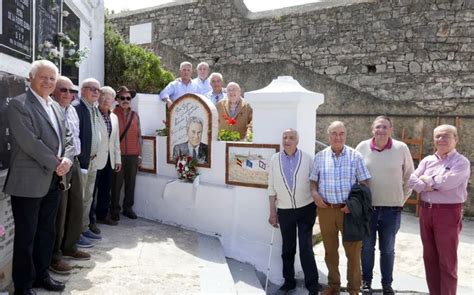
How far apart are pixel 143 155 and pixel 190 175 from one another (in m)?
0.93

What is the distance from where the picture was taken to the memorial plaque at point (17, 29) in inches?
125

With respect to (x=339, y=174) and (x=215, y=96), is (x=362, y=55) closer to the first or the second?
(x=215, y=96)

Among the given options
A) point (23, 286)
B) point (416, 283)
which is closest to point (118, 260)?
point (23, 286)

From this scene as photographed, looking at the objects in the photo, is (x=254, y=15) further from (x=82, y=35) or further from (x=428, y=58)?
(x=82, y=35)

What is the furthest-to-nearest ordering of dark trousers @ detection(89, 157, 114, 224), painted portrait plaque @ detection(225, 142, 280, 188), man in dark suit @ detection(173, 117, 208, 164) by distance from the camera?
man in dark suit @ detection(173, 117, 208, 164) < dark trousers @ detection(89, 157, 114, 224) < painted portrait plaque @ detection(225, 142, 280, 188)

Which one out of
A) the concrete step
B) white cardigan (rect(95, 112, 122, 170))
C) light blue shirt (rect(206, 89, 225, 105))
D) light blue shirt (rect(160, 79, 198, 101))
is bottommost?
the concrete step

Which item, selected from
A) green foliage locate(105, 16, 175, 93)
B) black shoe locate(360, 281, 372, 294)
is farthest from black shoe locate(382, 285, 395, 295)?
green foliage locate(105, 16, 175, 93)

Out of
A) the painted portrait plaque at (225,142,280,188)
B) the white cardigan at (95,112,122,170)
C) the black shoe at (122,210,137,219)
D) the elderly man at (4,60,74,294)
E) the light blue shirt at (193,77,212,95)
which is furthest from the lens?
the light blue shirt at (193,77,212,95)

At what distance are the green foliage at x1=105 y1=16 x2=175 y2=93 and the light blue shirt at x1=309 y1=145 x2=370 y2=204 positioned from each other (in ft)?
15.3

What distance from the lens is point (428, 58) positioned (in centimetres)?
796

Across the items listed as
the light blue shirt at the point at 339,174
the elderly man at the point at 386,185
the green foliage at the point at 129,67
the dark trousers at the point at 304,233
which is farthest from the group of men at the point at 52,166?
the green foliage at the point at 129,67

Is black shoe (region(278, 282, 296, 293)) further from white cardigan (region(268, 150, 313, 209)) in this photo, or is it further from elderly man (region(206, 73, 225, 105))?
elderly man (region(206, 73, 225, 105))

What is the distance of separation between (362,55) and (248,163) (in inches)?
199

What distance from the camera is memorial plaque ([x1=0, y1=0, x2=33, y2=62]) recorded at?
3.18 metres
